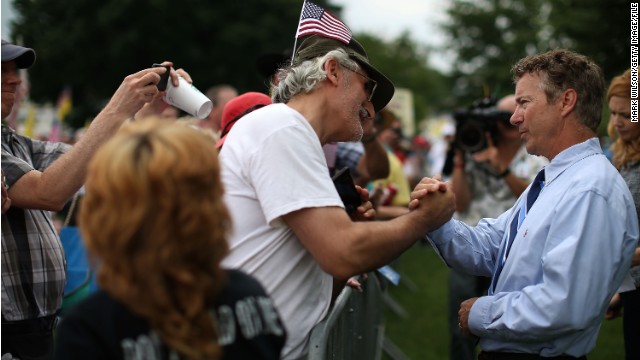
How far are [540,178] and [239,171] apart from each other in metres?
1.39

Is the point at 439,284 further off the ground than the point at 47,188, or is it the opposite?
the point at 47,188

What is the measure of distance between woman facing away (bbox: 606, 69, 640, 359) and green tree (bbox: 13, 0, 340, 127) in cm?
2848

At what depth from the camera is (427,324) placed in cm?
835

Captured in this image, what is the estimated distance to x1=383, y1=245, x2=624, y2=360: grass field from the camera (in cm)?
701

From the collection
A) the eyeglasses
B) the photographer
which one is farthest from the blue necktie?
the photographer

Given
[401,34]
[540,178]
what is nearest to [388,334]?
[540,178]

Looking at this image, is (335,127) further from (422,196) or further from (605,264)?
(605,264)

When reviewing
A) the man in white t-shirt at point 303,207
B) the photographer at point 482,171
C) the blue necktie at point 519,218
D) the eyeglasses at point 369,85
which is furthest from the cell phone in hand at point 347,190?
the photographer at point 482,171

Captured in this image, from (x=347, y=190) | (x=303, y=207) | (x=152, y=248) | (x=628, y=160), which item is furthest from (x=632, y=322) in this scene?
(x=152, y=248)

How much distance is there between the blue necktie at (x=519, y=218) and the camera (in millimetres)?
2873

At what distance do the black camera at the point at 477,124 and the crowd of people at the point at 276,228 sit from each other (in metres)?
2.28

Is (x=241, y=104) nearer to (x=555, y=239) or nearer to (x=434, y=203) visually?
(x=434, y=203)

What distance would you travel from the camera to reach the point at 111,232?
1.56 m

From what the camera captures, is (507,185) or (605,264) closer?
(605,264)
